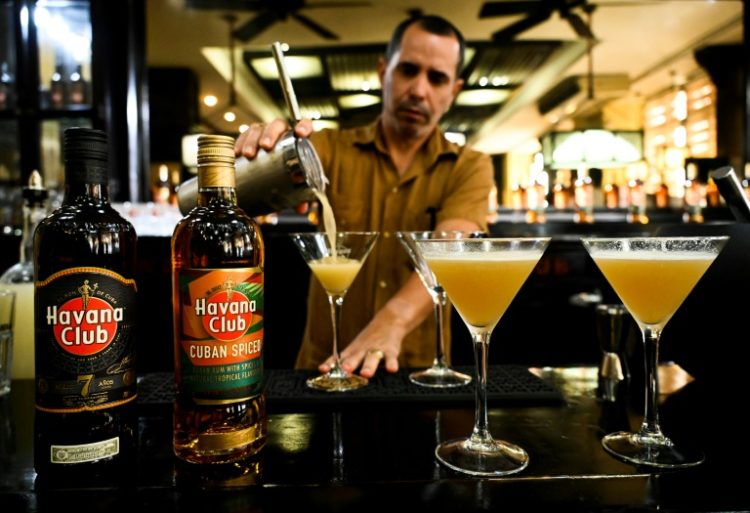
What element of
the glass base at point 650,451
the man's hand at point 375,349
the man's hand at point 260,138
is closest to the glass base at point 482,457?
the glass base at point 650,451

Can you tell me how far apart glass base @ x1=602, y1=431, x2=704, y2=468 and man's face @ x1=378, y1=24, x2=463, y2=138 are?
1387mm

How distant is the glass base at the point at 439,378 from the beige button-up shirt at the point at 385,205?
673 mm

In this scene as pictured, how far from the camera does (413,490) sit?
72 cm

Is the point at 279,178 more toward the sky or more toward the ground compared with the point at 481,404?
more toward the sky

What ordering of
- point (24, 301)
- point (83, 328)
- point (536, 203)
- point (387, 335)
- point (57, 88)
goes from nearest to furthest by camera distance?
point (83, 328)
point (24, 301)
point (387, 335)
point (57, 88)
point (536, 203)

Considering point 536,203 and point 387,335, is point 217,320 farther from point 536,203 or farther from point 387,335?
point 536,203

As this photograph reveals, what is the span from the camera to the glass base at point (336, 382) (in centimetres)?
112

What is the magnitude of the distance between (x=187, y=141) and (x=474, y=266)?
3.92 m

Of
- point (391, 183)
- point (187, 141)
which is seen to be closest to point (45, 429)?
point (391, 183)

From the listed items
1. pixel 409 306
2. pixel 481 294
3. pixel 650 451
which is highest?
pixel 481 294

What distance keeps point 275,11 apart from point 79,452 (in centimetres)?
401

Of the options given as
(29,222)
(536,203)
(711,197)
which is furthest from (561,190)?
(29,222)

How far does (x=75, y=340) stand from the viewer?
73 cm

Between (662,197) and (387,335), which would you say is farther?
(662,197)
